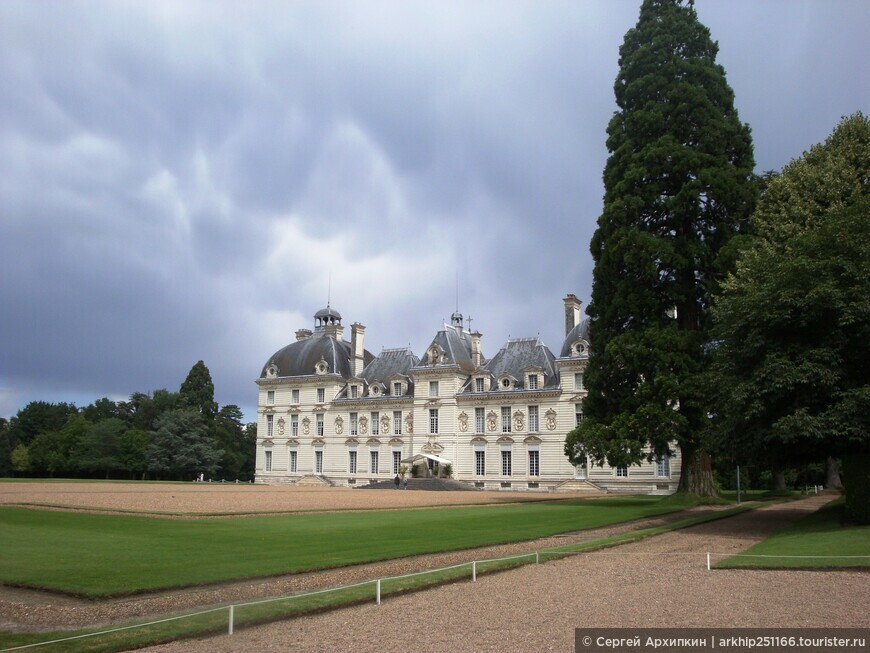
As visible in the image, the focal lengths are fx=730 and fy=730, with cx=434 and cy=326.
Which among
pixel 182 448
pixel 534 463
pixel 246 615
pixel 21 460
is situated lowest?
pixel 246 615

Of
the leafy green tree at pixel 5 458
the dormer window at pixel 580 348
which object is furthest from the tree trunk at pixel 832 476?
the leafy green tree at pixel 5 458

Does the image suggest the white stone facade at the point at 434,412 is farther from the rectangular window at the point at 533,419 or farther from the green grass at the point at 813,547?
the green grass at the point at 813,547

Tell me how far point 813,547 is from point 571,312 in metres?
41.9

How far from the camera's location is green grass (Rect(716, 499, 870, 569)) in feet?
42.0

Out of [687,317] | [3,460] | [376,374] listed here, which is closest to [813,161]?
[687,317]

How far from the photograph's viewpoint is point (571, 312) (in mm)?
56250

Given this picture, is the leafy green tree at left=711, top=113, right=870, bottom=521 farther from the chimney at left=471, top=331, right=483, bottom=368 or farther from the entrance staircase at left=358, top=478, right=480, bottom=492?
the chimney at left=471, top=331, right=483, bottom=368

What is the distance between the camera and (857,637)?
25.2 ft

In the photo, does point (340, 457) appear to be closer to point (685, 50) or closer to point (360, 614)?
point (685, 50)

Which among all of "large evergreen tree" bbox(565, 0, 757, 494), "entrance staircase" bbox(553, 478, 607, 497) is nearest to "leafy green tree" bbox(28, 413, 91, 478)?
"entrance staircase" bbox(553, 478, 607, 497)

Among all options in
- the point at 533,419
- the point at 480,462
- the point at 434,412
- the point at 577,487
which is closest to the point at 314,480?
the point at 434,412

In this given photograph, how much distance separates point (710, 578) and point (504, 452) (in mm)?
45425

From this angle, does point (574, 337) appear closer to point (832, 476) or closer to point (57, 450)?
point (832, 476)

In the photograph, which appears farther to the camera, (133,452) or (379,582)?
(133,452)
